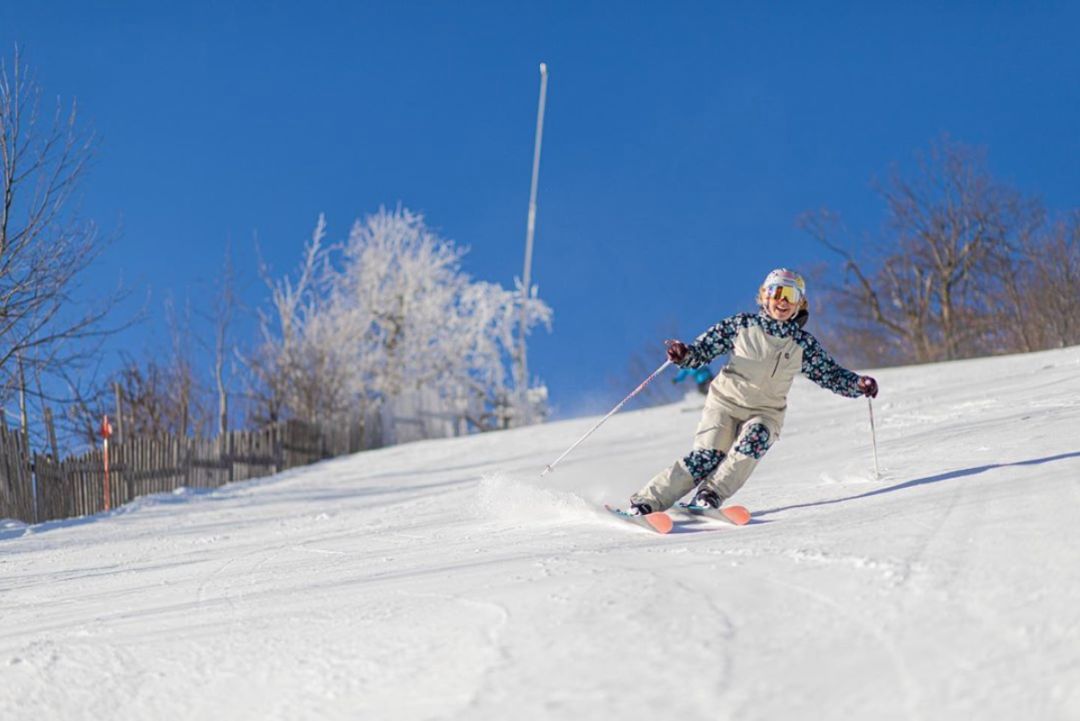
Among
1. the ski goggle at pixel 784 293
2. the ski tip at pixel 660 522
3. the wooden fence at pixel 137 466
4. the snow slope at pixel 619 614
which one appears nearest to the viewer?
the snow slope at pixel 619 614

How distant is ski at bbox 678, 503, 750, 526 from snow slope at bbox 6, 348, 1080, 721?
0.32 ft

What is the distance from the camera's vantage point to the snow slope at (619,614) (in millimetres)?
2236

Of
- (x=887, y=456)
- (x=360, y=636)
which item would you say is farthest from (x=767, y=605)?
(x=887, y=456)

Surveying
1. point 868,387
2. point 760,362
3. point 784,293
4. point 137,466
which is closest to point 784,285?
point 784,293

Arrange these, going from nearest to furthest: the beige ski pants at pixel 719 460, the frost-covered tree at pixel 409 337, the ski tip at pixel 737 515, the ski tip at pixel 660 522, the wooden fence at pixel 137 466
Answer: the ski tip at pixel 660 522 < the ski tip at pixel 737 515 < the beige ski pants at pixel 719 460 < the wooden fence at pixel 137 466 < the frost-covered tree at pixel 409 337

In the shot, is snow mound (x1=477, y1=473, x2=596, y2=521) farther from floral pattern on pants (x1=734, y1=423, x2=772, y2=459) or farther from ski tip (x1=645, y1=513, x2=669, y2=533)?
floral pattern on pants (x1=734, y1=423, x2=772, y2=459)

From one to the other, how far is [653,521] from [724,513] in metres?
0.40

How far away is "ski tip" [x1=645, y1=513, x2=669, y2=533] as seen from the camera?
14.5 ft

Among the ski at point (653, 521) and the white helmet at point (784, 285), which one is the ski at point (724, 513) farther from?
the white helmet at point (784, 285)

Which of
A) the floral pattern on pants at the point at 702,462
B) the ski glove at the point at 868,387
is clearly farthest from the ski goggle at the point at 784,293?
the floral pattern on pants at the point at 702,462

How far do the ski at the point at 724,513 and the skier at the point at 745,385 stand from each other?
117mm

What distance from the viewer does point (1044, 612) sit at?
8.08ft

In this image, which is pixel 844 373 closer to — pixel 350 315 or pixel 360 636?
pixel 360 636

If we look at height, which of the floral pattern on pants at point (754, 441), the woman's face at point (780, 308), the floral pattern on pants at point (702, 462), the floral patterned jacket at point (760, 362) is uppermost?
the woman's face at point (780, 308)
